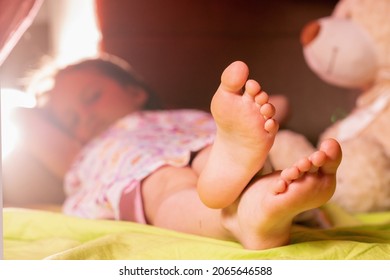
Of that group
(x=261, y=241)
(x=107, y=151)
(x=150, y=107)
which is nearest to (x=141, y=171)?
(x=107, y=151)

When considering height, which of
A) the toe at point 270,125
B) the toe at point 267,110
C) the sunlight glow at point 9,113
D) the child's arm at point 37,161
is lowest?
the child's arm at point 37,161

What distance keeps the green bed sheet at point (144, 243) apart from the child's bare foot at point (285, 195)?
0.04m

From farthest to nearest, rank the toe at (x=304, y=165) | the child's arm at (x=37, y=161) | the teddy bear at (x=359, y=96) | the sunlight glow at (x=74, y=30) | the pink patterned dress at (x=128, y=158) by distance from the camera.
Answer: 1. the sunlight glow at (x=74, y=30)
2. the child's arm at (x=37, y=161)
3. the teddy bear at (x=359, y=96)
4. the pink patterned dress at (x=128, y=158)
5. the toe at (x=304, y=165)

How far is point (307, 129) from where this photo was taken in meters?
1.46

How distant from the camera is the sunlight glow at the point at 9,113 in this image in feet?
4.19

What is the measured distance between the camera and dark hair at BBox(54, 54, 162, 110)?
1.48m

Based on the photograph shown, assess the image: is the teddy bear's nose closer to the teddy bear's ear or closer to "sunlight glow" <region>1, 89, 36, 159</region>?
the teddy bear's ear

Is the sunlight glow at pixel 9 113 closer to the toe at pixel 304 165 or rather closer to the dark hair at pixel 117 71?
the dark hair at pixel 117 71

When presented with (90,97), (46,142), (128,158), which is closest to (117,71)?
(90,97)

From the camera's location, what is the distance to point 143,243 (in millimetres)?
805

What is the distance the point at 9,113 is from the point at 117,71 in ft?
0.98

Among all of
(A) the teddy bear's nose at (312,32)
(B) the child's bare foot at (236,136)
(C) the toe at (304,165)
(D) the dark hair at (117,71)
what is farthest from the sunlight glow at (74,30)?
(C) the toe at (304,165)
